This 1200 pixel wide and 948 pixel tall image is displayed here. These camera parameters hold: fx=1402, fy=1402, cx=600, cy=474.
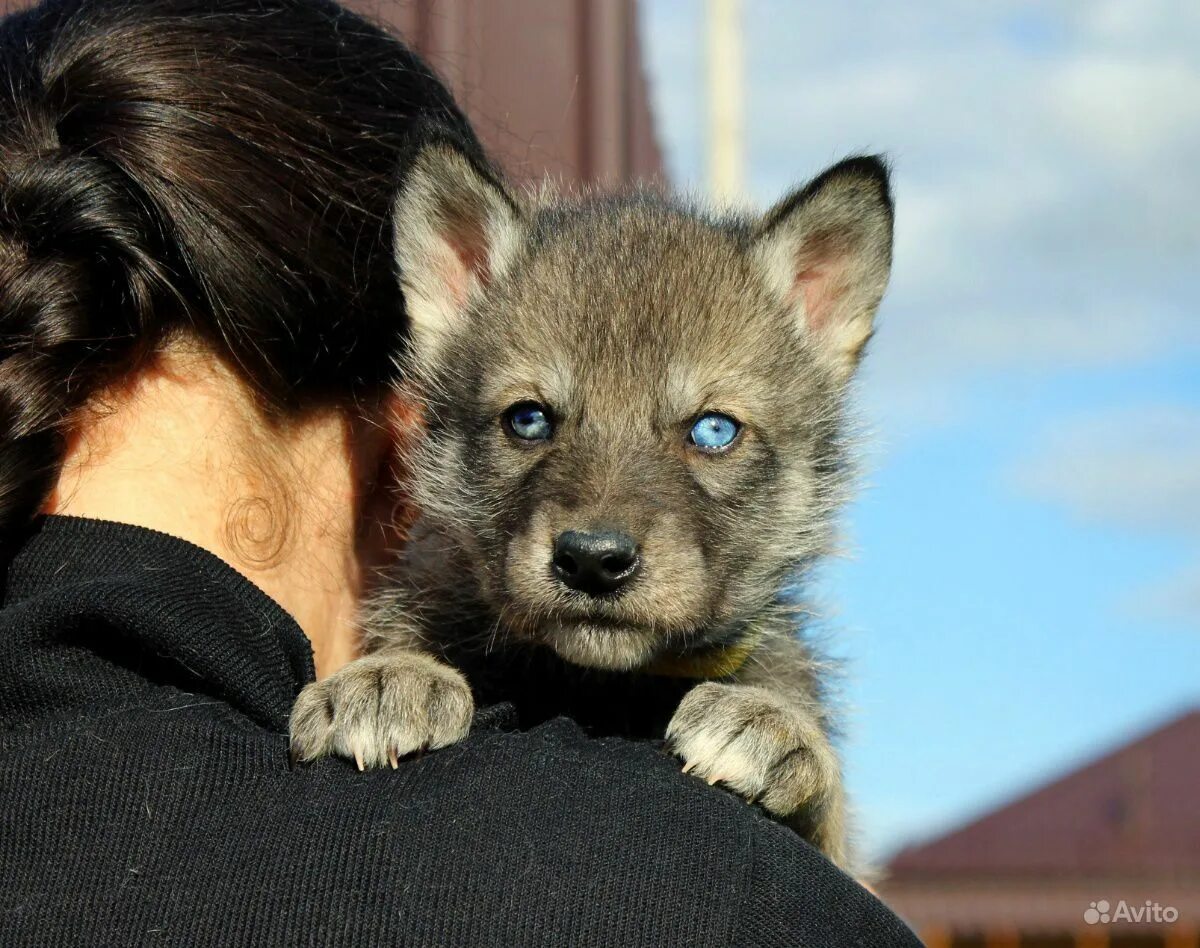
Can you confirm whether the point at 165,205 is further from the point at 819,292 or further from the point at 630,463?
the point at 819,292

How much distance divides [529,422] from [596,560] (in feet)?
2.10

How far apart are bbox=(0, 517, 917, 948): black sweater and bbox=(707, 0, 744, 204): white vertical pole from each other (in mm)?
7892

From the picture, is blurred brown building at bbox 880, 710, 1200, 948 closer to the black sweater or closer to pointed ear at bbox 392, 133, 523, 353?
pointed ear at bbox 392, 133, 523, 353

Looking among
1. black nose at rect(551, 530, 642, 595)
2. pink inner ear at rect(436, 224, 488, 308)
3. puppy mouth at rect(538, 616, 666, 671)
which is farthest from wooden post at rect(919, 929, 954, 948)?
black nose at rect(551, 530, 642, 595)

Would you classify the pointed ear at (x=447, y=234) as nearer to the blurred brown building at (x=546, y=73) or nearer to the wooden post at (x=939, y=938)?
the blurred brown building at (x=546, y=73)

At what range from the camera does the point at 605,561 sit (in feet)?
9.48

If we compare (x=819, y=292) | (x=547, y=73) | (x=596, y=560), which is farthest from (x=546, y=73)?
(x=596, y=560)

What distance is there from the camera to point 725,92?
10.3 metres

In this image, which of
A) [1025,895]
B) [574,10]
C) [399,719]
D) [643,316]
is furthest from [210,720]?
[1025,895]

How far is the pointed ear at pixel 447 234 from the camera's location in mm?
3361

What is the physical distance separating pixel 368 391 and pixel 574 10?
3.23 m

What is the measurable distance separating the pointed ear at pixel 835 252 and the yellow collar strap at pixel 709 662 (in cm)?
86

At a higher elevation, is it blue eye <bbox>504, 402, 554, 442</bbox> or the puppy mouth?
blue eye <bbox>504, 402, 554, 442</bbox>

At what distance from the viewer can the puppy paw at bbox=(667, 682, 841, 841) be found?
2.71 m
